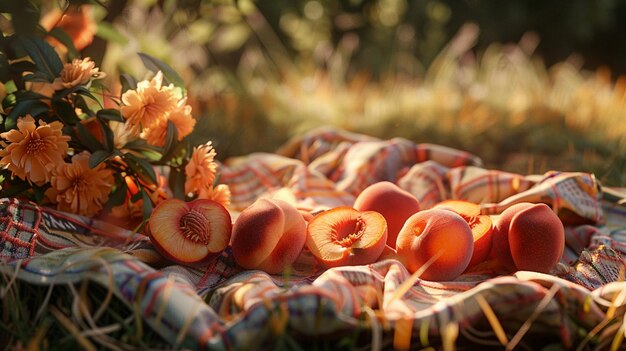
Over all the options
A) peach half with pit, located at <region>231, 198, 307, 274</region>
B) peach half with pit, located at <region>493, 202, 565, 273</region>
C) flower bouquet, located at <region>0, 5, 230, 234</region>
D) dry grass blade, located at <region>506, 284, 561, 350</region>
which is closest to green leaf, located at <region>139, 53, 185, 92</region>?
flower bouquet, located at <region>0, 5, 230, 234</region>

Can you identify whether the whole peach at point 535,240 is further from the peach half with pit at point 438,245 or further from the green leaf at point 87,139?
the green leaf at point 87,139

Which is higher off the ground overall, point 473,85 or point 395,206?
point 395,206

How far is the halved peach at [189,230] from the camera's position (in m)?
1.74

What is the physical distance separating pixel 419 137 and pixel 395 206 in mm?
1793

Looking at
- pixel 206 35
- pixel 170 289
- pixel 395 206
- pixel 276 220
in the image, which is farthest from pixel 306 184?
pixel 206 35

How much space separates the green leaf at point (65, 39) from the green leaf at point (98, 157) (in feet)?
1.75

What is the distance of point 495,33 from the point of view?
7609 mm

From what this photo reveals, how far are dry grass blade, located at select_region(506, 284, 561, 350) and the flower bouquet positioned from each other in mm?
1020

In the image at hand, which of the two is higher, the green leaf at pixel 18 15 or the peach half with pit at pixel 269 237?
the green leaf at pixel 18 15

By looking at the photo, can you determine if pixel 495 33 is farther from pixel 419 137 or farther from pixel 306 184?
pixel 306 184

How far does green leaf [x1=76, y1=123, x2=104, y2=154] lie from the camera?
1.92 metres

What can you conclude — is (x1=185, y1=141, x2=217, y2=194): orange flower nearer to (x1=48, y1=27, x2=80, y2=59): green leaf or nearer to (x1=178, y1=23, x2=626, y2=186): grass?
(x1=48, y1=27, x2=80, y2=59): green leaf

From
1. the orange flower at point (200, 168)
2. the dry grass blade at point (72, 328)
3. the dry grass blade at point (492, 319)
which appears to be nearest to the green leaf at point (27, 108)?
the orange flower at point (200, 168)

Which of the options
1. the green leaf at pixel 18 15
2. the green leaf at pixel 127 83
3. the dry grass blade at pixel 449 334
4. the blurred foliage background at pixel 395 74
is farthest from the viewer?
the blurred foliage background at pixel 395 74
